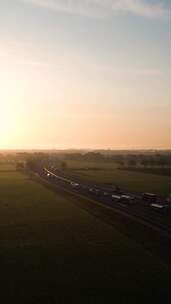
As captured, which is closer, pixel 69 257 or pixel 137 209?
pixel 69 257

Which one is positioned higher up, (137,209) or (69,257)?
(137,209)

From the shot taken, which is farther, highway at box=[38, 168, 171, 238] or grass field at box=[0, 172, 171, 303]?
highway at box=[38, 168, 171, 238]

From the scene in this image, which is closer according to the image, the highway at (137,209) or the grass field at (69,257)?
the grass field at (69,257)

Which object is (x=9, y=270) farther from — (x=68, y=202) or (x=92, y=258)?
(x=68, y=202)

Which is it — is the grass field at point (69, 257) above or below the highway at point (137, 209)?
below

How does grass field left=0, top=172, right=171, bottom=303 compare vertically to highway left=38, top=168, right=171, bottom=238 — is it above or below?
below

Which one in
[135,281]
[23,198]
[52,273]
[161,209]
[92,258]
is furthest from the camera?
[23,198]

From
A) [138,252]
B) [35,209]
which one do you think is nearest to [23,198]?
[35,209]

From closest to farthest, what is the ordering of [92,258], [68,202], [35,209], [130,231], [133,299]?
[133,299] → [92,258] → [130,231] → [35,209] → [68,202]
